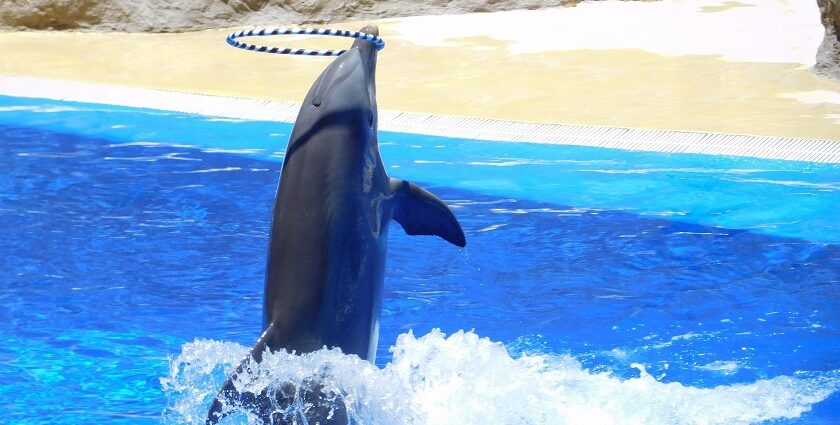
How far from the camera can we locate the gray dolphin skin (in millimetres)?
2807

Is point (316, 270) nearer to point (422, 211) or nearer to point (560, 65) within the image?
point (422, 211)

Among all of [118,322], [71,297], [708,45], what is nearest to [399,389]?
[118,322]

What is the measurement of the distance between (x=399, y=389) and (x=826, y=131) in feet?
16.1

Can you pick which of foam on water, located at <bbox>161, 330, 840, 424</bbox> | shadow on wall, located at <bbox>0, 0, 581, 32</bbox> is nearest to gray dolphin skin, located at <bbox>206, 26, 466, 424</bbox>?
foam on water, located at <bbox>161, 330, 840, 424</bbox>

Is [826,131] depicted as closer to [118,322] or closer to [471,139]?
[471,139]

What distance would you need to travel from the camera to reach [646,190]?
666cm

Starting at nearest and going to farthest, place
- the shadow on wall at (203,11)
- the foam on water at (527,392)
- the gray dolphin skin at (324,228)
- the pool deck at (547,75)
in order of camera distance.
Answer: the gray dolphin skin at (324,228) → the foam on water at (527,392) → the pool deck at (547,75) → the shadow on wall at (203,11)

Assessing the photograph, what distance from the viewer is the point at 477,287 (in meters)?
5.20

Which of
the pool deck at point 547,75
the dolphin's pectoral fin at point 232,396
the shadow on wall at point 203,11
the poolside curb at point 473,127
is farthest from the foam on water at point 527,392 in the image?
the shadow on wall at point 203,11

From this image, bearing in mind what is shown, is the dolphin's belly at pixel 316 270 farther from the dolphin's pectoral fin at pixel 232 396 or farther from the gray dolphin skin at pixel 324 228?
the dolphin's pectoral fin at pixel 232 396

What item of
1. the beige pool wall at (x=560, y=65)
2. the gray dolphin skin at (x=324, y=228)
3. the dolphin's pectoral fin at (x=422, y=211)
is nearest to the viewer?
the gray dolphin skin at (x=324, y=228)

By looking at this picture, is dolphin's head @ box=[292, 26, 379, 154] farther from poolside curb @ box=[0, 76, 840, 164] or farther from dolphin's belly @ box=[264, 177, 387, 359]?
poolside curb @ box=[0, 76, 840, 164]

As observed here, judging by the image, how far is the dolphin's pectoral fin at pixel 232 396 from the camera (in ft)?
8.42

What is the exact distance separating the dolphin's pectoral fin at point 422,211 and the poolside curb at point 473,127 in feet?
14.2
